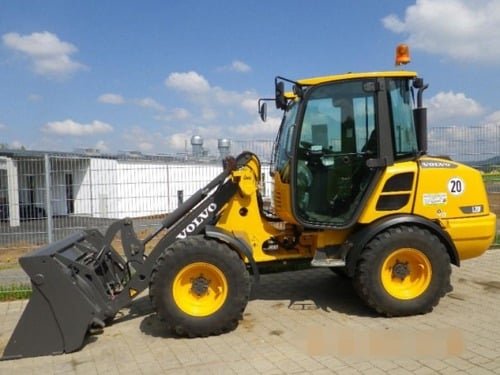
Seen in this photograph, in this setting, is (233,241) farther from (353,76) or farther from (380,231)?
(353,76)

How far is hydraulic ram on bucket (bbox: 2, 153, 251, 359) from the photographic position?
4.39 meters

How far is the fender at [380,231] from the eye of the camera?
5.14m

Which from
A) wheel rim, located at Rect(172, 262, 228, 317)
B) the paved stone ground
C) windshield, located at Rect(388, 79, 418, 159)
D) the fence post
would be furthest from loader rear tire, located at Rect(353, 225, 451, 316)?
the fence post

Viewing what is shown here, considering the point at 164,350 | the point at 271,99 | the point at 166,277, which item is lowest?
the point at 164,350

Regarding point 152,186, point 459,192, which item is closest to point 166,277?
point 459,192

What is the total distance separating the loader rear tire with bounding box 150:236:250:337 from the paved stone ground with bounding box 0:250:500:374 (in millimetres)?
158

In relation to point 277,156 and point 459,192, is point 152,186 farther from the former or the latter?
point 459,192

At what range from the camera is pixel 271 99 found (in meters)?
6.08

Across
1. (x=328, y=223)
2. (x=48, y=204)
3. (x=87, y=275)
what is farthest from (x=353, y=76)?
(x=48, y=204)

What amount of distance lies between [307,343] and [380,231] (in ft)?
4.75

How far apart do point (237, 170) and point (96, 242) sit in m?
1.85

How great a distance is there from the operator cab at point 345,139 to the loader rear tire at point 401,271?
1.52 ft

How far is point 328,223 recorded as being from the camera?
538 centimetres

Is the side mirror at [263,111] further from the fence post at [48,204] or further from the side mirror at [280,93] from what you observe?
the fence post at [48,204]
